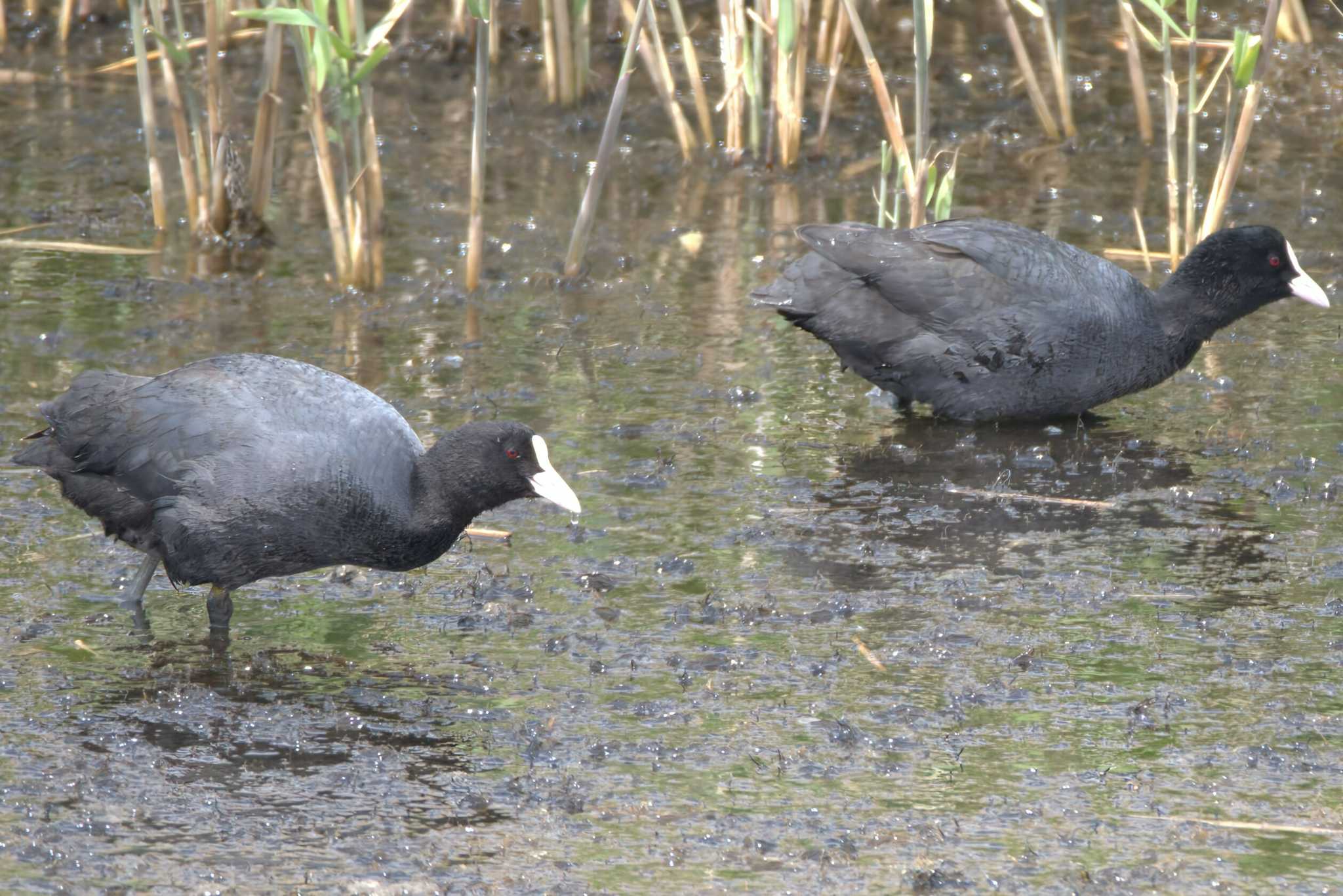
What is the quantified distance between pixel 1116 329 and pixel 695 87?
3492mm

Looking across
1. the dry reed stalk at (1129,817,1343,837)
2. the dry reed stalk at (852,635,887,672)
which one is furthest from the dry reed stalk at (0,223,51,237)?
the dry reed stalk at (1129,817,1343,837)

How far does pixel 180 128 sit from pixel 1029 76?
14.8 ft

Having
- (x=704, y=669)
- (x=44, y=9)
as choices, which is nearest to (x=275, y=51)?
(x=704, y=669)

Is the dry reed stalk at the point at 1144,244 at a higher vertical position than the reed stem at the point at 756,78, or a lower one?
lower

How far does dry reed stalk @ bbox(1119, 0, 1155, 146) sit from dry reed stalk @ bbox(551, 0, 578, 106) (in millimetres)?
2980

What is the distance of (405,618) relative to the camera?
5219 mm

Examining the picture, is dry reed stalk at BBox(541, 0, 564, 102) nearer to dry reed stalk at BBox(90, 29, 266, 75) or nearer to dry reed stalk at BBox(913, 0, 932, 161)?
dry reed stalk at BBox(90, 29, 266, 75)

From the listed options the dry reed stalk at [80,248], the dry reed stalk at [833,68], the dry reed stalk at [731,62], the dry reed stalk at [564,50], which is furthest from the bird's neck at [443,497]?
the dry reed stalk at [564,50]

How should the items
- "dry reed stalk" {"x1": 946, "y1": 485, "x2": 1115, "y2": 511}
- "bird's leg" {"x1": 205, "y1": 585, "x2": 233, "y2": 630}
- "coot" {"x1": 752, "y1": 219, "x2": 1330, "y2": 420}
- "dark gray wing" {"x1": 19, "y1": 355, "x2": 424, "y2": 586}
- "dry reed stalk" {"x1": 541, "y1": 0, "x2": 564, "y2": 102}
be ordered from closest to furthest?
1. "dark gray wing" {"x1": 19, "y1": 355, "x2": 424, "y2": 586}
2. "bird's leg" {"x1": 205, "y1": 585, "x2": 233, "y2": 630}
3. "dry reed stalk" {"x1": 946, "y1": 485, "x2": 1115, "y2": 511}
4. "coot" {"x1": 752, "y1": 219, "x2": 1330, "y2": 420}
5. "dry reed stalk" {"x1": 541, "y1": 0, "x2": 564, "y2": 102}

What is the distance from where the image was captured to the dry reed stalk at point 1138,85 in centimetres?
908

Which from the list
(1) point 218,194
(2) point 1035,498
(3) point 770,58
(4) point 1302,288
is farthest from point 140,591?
(3) point 770,58

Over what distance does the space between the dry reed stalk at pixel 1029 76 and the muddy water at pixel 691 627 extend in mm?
1072

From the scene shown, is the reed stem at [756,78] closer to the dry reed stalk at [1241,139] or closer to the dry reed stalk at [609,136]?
the dry reed stalk at [609,136]

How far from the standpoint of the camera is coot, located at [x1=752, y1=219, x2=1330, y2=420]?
258 inches
